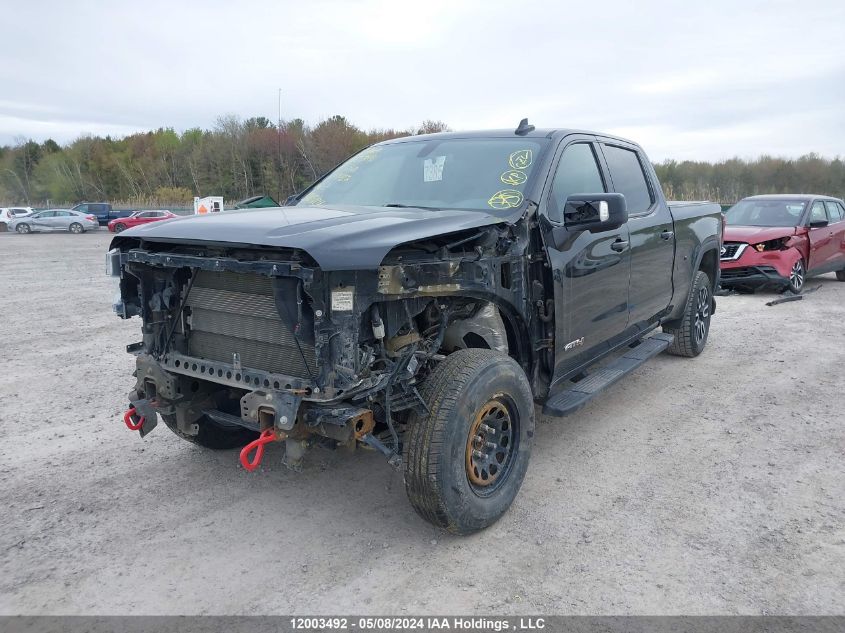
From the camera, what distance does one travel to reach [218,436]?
427cm

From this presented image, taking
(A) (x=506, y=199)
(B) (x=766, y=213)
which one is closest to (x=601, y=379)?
(A) (x=506, y=199)

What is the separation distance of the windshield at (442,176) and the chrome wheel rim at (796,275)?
828 cm

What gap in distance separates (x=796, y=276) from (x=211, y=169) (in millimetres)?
63602

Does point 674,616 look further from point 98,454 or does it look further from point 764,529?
point 98,454

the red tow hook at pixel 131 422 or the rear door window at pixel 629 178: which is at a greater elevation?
the rear door window at pixel 629 178

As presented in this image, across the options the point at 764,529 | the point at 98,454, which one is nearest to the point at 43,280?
the point at 98,454

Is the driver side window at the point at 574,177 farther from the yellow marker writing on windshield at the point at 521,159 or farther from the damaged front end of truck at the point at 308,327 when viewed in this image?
the damaged front end of truck at the point at 308,327

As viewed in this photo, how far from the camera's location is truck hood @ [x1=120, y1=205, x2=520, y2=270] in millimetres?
2695

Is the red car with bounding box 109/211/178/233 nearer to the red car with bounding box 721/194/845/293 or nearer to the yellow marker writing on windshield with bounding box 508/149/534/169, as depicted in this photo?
the red car with bounding box 721/194/845/293

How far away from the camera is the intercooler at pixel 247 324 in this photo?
2.96 metres

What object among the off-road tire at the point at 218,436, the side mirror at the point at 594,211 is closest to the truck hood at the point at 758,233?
the side mirror at the point at 594,211

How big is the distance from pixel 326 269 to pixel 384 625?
1.45m

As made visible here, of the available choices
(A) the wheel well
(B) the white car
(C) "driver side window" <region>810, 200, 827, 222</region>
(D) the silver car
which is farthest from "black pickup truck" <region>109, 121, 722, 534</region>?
(B) the white car

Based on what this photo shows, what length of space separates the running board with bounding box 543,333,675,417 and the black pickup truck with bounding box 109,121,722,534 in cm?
3
